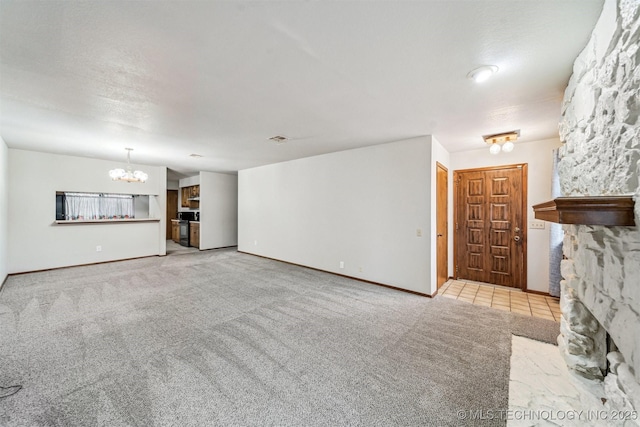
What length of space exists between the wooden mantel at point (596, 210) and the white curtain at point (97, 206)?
8148mm

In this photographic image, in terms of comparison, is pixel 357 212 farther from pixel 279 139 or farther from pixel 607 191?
pixel 607 191

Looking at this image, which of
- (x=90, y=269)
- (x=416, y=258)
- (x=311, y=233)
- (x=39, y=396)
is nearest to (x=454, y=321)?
(x=416, y=258)

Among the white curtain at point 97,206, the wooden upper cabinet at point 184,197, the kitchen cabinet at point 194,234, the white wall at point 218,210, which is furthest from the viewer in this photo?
the wooden upper cabinet at point 184,197

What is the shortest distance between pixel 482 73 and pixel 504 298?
11.1 ft

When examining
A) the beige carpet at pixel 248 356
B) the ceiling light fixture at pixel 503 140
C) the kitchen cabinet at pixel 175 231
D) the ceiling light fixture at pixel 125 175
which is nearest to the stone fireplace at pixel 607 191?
the beige carpet at pixel 248 356

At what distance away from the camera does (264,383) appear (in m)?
1.97

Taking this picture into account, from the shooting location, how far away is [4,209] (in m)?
4.50

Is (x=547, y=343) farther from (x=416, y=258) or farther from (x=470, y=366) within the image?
(x=416, y=258)

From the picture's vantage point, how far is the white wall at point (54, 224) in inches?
194

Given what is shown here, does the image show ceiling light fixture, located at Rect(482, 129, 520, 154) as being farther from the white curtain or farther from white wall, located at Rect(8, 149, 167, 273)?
the white curtain

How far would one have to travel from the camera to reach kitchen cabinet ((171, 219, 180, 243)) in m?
9.34

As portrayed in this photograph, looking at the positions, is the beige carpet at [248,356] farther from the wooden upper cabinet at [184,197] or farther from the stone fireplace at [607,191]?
the wooden upper cabinet at [184,197]

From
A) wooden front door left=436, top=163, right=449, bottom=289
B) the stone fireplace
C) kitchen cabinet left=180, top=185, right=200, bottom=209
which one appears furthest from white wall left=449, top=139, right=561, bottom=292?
kitchen cabinet left=180, top=185, right=200, bottom=209

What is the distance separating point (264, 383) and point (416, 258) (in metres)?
2.87
